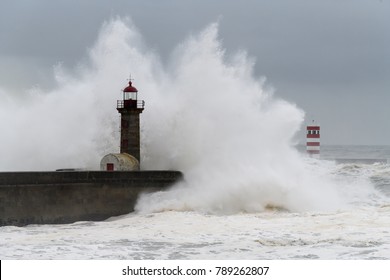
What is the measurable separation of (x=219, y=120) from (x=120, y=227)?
4.23 m

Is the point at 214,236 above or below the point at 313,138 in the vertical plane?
below

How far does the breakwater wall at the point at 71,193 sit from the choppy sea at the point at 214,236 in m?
0.24

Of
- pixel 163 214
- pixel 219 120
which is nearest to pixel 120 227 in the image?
pixel 163 214

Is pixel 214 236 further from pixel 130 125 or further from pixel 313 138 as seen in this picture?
pixel 313 138

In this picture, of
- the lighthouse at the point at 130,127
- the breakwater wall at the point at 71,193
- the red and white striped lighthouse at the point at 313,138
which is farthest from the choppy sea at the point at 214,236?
the red and white striped lighthouse at the point at 313,138

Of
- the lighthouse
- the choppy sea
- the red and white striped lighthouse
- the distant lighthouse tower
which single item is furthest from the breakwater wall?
the red and white striped lighthouse

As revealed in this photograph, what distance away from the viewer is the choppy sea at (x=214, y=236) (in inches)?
357

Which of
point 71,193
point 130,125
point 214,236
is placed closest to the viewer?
point 214,236

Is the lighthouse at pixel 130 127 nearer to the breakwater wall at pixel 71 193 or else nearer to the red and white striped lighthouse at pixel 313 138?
the breakwater wall at pixel 71 193

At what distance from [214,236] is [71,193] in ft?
10.2

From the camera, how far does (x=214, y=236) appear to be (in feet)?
34.3

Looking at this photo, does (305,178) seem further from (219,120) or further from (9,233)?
(9,233)

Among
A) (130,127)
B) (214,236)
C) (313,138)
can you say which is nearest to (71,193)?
(130,127)

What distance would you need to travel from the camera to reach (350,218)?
11.8m
